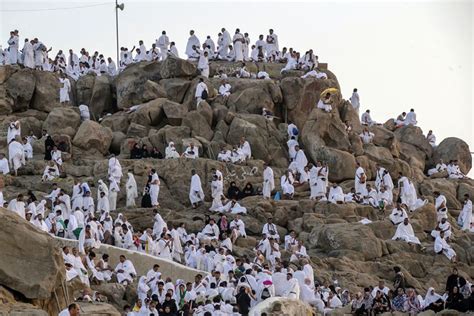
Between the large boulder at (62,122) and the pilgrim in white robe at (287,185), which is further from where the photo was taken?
the large boulder at (62,122)

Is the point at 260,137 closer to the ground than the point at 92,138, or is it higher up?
closer to the ground

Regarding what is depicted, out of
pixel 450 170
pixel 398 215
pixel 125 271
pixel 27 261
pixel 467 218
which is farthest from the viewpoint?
pixel 450 170

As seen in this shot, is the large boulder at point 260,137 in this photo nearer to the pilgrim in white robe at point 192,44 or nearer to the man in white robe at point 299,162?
the man in white robe at point 299,162

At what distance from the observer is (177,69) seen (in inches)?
1811

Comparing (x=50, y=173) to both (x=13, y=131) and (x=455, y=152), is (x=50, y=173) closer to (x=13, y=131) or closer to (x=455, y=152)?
(x=13, y=131)

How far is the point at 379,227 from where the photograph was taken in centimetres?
3619

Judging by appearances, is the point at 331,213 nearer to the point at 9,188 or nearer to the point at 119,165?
the point at 119,165

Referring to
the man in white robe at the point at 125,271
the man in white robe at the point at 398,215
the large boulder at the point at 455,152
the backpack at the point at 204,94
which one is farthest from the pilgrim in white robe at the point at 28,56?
the man in white robe at the point at 125,271

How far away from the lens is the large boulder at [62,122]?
139 ft

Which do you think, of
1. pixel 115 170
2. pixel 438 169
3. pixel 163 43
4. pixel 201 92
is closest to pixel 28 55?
pixel 163 43

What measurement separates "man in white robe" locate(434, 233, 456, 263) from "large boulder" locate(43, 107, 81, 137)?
15.0m

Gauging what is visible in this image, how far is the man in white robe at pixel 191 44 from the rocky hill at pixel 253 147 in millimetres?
1197

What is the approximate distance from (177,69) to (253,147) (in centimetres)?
587

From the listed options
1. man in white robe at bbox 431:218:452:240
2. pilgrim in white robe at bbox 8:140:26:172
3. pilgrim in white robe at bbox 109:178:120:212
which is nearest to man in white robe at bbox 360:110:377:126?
man in white robe at bbox 431:218:452:240
